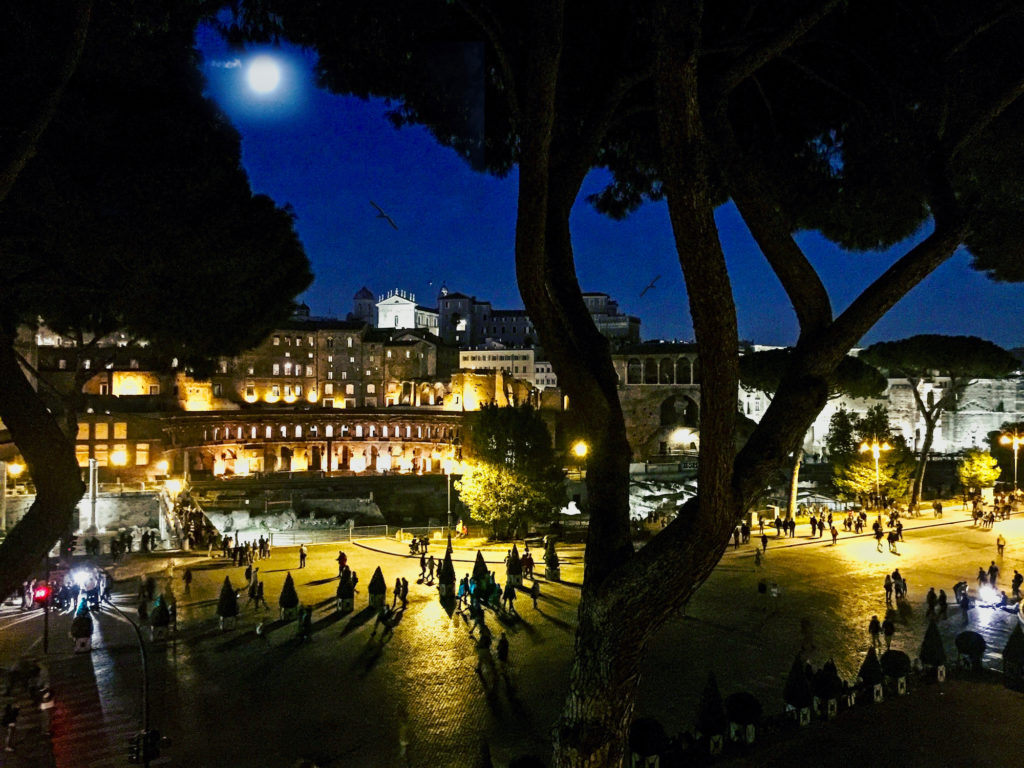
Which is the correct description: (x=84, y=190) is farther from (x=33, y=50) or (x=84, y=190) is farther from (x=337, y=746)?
(x=337, y=746)

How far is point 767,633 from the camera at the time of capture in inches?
540

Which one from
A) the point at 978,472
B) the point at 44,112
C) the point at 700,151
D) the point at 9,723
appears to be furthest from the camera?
the point at 978,472

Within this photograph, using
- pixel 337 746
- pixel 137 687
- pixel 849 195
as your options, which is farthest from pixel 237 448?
pixel 849 195

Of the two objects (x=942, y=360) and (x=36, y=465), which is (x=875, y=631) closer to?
(x=36, y=465)

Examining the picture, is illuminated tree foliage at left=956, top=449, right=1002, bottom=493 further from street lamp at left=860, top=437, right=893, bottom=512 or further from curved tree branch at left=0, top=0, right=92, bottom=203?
curved tree branch at left=0, top=0, right=92, bottom=203

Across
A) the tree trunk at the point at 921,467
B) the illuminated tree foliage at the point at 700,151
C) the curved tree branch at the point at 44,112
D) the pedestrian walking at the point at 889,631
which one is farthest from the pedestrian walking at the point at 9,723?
the tree trunk at the point at 921,467

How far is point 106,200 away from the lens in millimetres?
8078

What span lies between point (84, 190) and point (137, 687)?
802cm

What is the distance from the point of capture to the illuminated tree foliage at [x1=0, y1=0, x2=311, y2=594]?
6.00m

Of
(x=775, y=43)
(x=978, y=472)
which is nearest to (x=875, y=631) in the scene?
(x=775, y=43)

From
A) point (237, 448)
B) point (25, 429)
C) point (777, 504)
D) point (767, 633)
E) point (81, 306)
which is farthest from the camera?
point (237, 448)

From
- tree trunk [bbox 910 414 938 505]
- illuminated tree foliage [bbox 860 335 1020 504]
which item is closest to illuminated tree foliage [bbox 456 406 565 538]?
illuminated tree foliage [bbox 860 335 1020 504]

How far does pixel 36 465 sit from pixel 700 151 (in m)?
6.14

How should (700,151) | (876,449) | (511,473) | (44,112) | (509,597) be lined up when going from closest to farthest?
(700,151) → (44,112) → (509,597) → (511,473) → (876,449)
